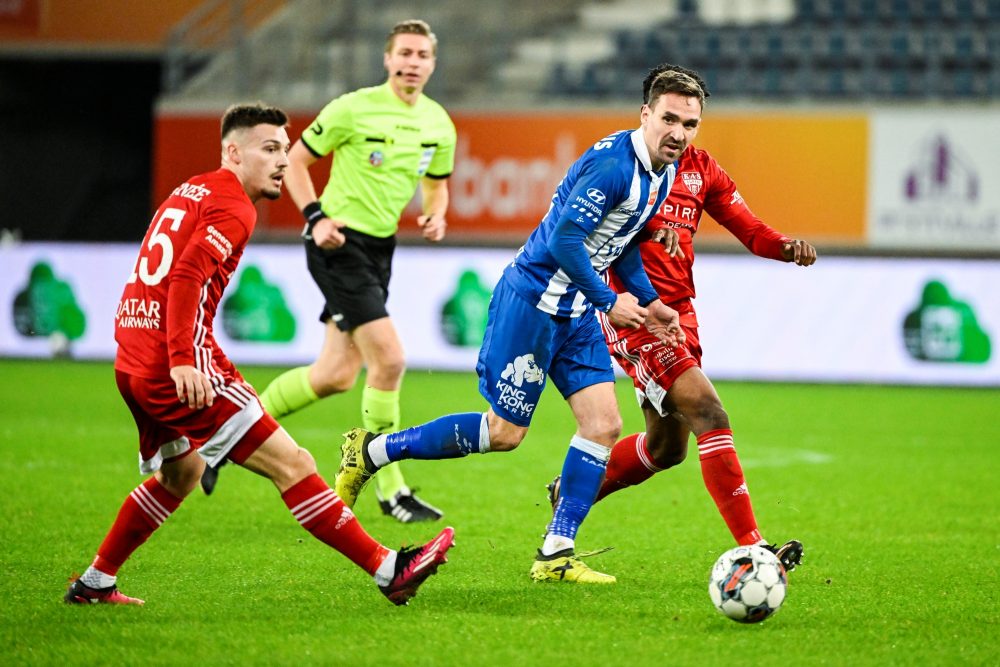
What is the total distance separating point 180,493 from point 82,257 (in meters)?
11.1

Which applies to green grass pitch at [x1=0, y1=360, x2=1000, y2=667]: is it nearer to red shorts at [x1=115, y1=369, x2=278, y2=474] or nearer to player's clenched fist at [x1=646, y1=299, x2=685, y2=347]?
red shorts at [x1=115, y1=369, x2=278, y2=474]

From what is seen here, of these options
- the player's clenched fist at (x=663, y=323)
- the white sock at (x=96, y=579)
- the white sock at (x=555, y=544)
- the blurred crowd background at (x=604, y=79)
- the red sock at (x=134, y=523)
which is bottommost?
the white sock at (x=96, y=579)

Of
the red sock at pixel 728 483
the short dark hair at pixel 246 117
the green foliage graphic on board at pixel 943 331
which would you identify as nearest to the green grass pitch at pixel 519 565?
the red sock at pixel 728 483

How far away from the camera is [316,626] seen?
472 centimetres

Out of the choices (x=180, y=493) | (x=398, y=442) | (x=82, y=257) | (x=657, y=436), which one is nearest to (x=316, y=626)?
(x=180, y=493)

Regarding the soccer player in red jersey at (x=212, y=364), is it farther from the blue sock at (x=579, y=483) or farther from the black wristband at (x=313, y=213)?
the black wristband at (x=313, y=213)

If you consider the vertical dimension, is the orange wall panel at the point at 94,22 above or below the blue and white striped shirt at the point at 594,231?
above

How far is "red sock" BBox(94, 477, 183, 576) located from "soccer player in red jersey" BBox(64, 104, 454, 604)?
11mm

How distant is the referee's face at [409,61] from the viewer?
7223 millimetres

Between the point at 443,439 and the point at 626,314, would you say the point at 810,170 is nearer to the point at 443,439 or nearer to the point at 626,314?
the point at 443,439

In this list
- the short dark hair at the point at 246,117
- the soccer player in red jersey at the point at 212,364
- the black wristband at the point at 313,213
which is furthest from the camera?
the black wristband at the point at 313,213

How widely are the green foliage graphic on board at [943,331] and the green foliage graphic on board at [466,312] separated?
4149 mm

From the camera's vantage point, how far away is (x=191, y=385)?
4.60 metres

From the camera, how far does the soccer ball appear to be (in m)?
4.75
